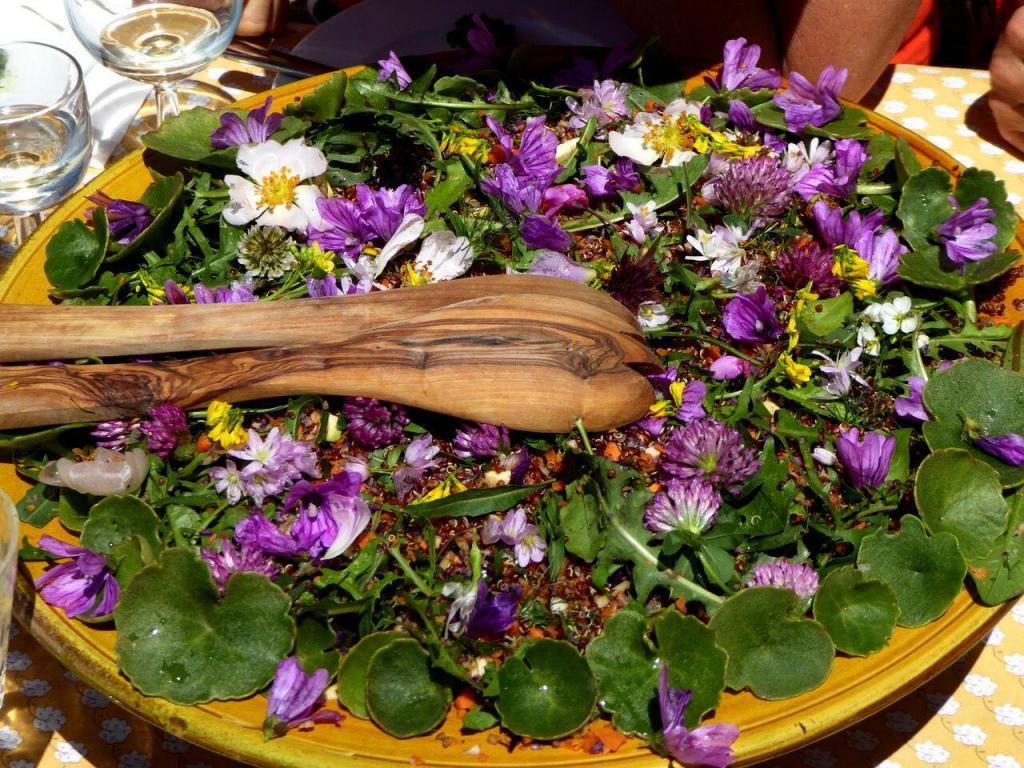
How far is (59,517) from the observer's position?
0.60 meters

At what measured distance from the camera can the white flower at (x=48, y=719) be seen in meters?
0.65

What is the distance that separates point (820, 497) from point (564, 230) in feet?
0.87

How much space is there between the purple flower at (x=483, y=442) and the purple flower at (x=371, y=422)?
0.13 ft

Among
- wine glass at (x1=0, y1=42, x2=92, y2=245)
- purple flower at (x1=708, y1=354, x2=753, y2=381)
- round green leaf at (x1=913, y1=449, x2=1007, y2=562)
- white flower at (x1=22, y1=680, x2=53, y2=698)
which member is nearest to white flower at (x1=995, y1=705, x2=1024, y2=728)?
round green leaf at (x1=913, y1=449, x2=1007, y2=562)

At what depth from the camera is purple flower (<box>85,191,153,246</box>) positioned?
746mm

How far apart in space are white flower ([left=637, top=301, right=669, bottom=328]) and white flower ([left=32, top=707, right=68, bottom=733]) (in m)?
0.44

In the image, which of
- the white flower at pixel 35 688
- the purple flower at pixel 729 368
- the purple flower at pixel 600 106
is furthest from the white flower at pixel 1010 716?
the white flower at pixel 35 688

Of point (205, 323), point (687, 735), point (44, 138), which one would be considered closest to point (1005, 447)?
point (687, 735)

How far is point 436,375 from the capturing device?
620 millimetres

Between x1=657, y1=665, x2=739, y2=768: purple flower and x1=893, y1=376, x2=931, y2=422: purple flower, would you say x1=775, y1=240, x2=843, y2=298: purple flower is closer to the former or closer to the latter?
x1=893, y1=376, x2=931, y2=422: purple flower

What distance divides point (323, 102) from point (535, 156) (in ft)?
0.56

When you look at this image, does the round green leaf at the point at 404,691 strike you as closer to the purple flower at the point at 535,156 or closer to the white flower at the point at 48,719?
the white flower at the point at 48,719

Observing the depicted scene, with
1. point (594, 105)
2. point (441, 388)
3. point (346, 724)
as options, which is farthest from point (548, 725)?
point (594, 105)

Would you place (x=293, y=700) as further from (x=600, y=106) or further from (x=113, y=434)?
(x=600, y=106)
